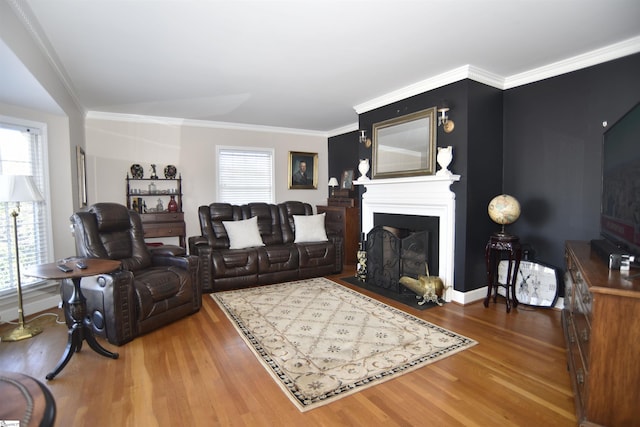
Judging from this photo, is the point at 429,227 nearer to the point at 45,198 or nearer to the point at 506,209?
the point at 506,209

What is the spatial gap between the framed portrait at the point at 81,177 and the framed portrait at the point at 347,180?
409 cm

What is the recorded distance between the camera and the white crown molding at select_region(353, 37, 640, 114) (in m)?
2.91

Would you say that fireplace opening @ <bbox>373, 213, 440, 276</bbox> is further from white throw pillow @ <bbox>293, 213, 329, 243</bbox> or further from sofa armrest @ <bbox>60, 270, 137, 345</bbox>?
sofa armrest @ <bbox>60, 270, 137, 345</bbox>

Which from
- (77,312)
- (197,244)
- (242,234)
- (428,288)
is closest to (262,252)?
(242,234)

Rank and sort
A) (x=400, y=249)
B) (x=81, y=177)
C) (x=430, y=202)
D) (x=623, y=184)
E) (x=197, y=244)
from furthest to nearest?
(x=81, y=177) → (x=197, y=244) → (x=400, y=249) → (x=430, y=202) → (x=623, y=184)

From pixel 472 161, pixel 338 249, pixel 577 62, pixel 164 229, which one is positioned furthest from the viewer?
pixel 164 229

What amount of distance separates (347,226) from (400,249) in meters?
1.59

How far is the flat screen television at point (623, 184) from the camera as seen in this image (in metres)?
1.86

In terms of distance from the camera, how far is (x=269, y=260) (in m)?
4.45

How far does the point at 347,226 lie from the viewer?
5.50 m

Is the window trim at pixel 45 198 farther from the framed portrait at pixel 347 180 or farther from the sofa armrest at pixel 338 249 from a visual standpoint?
the framed portrait at pixel 347 180

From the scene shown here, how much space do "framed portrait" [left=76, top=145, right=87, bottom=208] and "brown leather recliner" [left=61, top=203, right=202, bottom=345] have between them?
1.35 m

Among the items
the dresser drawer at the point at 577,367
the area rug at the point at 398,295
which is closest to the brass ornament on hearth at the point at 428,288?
the area rug at the point at 398,295

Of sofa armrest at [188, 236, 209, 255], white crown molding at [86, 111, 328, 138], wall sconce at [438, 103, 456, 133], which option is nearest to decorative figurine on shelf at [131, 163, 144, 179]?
white crown molding at [86, 111, 328, 138]
